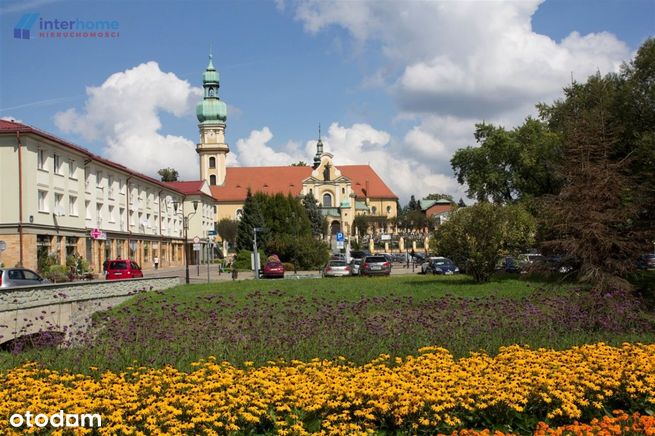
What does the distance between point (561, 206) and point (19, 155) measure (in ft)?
97.7

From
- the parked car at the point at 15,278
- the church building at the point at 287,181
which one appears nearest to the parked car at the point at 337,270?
the parked car at the point at 15,278

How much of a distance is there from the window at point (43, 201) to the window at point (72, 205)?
12.5ft

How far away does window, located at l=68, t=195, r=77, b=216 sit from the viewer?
4709cm

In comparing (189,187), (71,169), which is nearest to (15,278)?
(71,169)

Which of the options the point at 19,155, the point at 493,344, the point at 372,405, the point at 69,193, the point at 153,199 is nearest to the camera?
the point at 372,405

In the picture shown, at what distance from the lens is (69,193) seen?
154ft

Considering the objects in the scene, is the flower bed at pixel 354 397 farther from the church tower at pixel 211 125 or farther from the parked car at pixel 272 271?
the church tower at pixel 211 125

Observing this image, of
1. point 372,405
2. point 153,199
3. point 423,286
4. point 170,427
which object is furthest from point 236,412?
point 153,199

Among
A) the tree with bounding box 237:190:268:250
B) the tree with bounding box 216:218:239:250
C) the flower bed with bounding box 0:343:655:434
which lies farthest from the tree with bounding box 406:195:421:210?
the flower bed with bounding box 0:343:655:434

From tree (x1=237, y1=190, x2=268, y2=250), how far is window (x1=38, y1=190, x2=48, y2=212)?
3094cm

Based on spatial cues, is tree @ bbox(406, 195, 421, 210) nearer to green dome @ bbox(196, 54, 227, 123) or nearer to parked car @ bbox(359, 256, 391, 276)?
green dome @ bbox(196, 54, 227, 123)

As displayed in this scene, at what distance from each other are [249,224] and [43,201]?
33.6m

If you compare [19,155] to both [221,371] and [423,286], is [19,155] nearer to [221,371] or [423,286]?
[423,286]

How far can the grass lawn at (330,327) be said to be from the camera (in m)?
11.5
